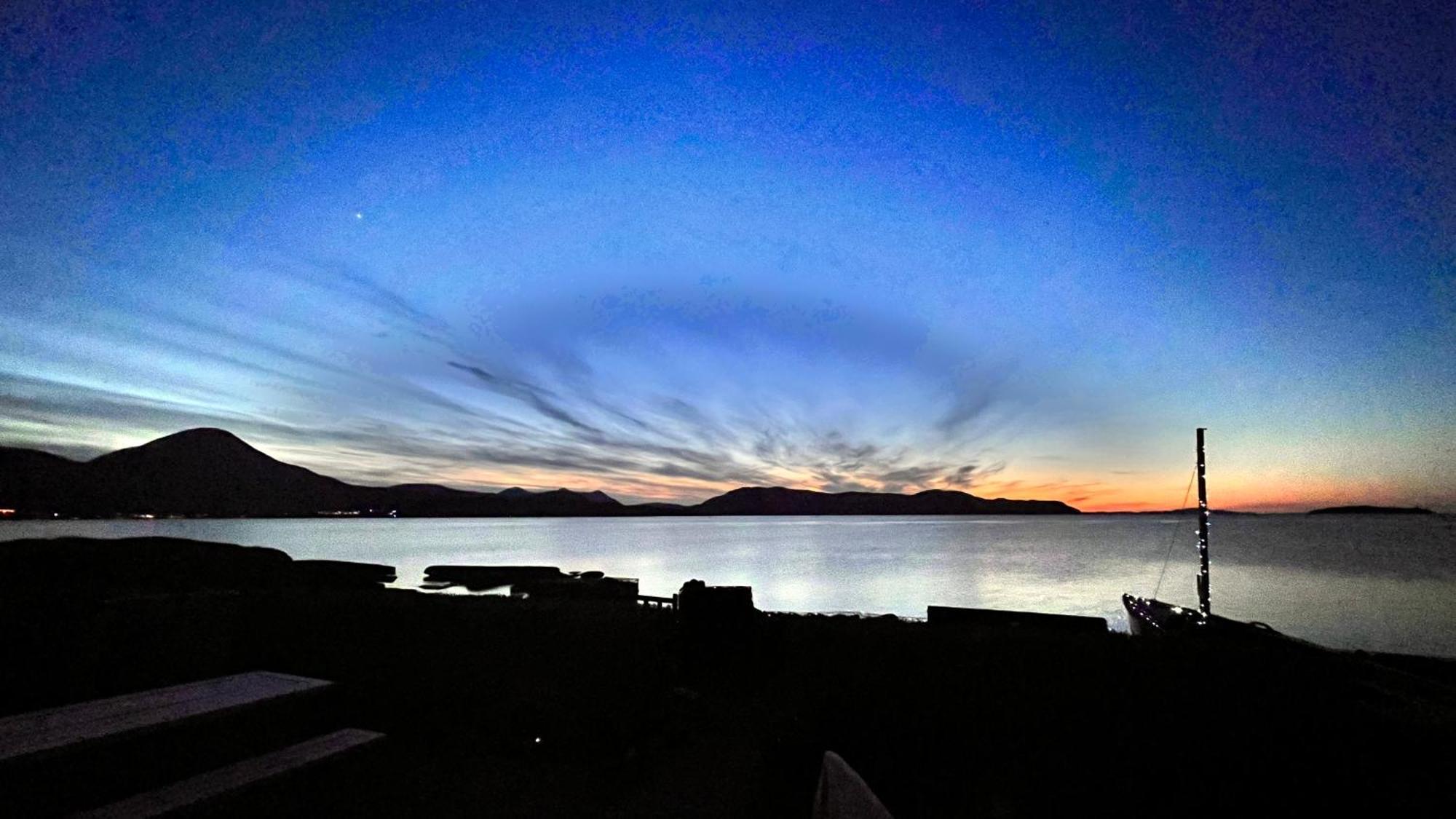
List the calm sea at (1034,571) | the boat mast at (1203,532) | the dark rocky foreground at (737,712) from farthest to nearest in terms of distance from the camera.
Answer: the calm sea at (1034,571)
the boat mast at (1203,532)
the dark rocky foreground at (737,712)

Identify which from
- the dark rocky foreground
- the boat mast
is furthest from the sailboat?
the dark rocky foreground

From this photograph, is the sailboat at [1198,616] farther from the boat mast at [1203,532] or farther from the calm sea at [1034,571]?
the calm sea at [1034,571]

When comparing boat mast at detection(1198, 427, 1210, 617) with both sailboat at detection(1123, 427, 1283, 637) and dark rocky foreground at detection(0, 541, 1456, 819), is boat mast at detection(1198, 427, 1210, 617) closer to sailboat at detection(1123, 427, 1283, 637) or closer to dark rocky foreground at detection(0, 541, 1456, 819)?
sailboat at detection(1123, 427, 1283, 637)

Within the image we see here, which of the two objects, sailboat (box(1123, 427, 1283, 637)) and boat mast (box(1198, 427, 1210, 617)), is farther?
boat mast (box(1198, 427, 1210, 617))

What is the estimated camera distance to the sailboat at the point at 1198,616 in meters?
15.7

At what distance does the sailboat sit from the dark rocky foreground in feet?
34.1

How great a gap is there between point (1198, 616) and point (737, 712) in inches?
710

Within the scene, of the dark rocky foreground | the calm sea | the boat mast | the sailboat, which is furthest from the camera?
the calm sea

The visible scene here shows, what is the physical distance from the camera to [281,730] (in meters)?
3.78

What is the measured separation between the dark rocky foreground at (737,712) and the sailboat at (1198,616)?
1040cm

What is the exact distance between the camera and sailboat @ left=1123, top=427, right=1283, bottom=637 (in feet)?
51.5

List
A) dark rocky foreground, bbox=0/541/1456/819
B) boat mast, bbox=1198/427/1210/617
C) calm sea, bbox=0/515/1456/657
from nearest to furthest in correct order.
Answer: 1. dark rocky foreground, bbox=0/541/1456/819
2. boat mast, bbox=1198/427/1210/617
3. calm sea, bbox=0/515/1456/657

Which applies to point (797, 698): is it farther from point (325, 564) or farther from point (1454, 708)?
point (325, 564)

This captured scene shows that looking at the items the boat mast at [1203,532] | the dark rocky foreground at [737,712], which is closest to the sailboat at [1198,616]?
the boat mast at [1203,532]
